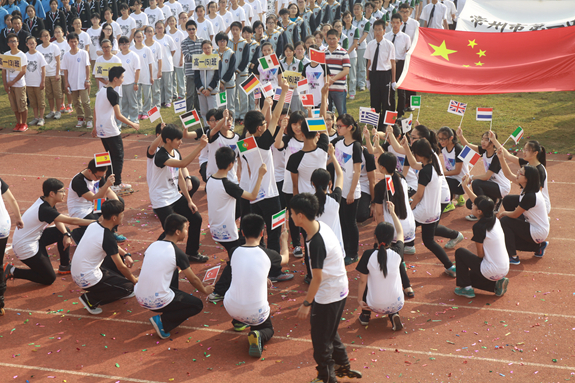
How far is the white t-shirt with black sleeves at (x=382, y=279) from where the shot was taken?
615cm

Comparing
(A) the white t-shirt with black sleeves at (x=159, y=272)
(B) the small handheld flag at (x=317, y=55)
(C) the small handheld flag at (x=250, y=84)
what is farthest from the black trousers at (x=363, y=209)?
(A) the white t-shirt with black sleeves at (x=159, y=272)

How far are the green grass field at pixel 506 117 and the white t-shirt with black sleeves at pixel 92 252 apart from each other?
8.11m

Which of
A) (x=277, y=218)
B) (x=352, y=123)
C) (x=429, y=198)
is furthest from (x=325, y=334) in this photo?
(x=352, y=123)

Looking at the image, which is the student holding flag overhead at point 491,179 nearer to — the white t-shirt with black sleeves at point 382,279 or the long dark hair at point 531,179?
the long dark hair at point 531,179

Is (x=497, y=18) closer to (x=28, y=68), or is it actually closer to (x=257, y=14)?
(x=257, y=14)

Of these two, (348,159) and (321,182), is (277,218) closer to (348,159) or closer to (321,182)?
(321,182)

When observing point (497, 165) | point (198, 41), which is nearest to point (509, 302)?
point (497, 165)

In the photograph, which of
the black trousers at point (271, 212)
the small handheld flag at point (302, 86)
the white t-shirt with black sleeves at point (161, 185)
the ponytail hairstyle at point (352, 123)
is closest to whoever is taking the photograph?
the black trousers at point (271, 212)

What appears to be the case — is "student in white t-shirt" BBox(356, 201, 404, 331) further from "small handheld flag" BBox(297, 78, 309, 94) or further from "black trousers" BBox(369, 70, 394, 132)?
"black trousers" BBox(369, 70, 394, 132)

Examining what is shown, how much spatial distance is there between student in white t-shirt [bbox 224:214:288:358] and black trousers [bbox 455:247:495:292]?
8.48 ft

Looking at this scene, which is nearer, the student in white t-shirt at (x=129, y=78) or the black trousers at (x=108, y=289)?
the black trousers at (x=108, y=289)

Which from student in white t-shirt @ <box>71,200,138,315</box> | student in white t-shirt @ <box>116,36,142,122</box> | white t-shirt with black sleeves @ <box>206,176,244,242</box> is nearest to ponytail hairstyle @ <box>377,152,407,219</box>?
white t-shirt with black sleeves @ <box>206,176,244,242</box>

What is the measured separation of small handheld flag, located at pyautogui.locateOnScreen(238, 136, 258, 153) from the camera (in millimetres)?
7102

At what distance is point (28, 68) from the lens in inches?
564
